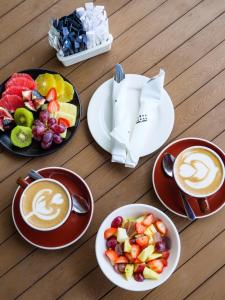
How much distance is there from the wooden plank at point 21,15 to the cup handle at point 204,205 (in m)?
0.82

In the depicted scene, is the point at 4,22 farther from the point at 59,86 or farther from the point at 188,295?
the point at 188,295

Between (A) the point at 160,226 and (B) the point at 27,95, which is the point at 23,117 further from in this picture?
→ (A) the point at 160,226

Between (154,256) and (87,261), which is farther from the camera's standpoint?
(87,261)

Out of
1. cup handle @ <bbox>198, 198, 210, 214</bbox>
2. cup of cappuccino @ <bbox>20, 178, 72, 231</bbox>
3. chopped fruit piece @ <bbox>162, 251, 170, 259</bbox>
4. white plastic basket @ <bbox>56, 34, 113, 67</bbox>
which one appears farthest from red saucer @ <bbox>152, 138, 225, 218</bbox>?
white plastic basket @ <bbox>56, 34, 113, 67</bbox>

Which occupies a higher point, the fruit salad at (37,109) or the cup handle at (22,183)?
the fruit salad at (37,109)

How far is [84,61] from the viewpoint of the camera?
5.12 feet

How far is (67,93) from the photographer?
1.49 metres

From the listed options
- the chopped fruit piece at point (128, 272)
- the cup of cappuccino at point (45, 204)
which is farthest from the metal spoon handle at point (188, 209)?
the cup of cappuccino at point (45, 204)

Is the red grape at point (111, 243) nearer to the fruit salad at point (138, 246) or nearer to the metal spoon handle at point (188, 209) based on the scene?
A: the fruit salad at point (138, 246)

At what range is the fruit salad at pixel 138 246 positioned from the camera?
1.31m

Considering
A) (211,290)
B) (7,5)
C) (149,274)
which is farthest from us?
(7,5)

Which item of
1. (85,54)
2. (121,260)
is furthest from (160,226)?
(85,54)

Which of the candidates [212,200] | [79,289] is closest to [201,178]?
[212,200]

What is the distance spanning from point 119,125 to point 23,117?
0.29m
